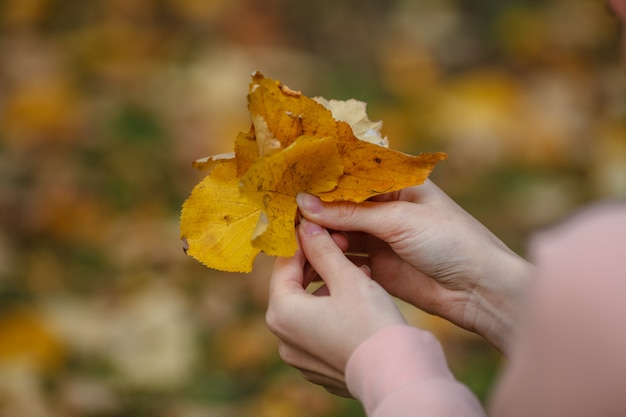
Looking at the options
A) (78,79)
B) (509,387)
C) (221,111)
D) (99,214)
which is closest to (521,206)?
(221,111)

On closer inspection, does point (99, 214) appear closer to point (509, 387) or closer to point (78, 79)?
point (78, 79)

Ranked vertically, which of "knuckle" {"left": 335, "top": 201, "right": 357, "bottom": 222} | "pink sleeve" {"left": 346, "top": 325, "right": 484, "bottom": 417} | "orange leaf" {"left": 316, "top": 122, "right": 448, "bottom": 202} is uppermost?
"orange leaf" {"left": 316, "top": 122, "right": 448, "bottom": 202}

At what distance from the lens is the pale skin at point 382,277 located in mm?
1008

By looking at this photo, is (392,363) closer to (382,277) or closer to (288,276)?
(288,276)

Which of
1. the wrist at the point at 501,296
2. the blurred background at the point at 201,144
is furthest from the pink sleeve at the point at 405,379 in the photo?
the blurred background at the point at 201,144

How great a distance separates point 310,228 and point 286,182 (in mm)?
84

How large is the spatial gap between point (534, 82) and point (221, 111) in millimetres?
919

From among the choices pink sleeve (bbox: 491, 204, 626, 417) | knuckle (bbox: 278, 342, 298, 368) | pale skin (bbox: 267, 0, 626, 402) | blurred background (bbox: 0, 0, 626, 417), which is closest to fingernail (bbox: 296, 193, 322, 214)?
pale skin (bbox: 267, 0, 626, 402)

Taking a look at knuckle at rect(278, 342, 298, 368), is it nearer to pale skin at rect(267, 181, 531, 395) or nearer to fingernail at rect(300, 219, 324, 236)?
pale skin at rect(267, 181, 531, 395)

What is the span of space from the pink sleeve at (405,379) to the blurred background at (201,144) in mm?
962

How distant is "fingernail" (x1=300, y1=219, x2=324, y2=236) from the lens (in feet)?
3.77

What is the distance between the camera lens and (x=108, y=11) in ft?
8.97

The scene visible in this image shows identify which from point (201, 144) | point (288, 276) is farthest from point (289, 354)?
point (201, 144)

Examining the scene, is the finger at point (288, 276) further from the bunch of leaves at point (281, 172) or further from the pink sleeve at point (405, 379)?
the pink sleeve at point (405, 379)
